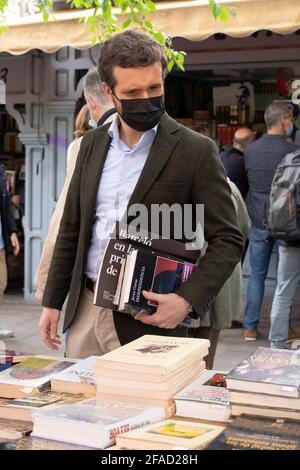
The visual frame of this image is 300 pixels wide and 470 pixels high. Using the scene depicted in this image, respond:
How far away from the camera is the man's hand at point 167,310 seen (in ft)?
9.60

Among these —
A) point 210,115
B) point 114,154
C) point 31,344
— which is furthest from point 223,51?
point 114,154

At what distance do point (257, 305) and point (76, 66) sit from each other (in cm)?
355

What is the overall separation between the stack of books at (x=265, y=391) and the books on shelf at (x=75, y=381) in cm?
48

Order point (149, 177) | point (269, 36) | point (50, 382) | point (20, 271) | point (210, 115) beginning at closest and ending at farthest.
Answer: point (50, 382)
point (149, 177)
point (269, 36)
point (210, 115)
point (20, 271)

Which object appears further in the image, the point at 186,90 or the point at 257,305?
the point at 186,90

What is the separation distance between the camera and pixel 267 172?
777 cm

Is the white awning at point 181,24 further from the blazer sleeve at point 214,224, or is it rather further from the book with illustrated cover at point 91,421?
A: the book with illustrated cover at point 91,421

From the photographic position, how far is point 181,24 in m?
7.45

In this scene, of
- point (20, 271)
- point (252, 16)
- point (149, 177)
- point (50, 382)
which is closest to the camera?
point (50, 382)

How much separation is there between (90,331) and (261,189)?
4.86 m

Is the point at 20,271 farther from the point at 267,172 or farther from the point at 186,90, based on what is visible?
the point at 267,172

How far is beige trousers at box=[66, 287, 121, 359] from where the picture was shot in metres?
3.20

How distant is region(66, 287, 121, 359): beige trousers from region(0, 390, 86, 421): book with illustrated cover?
2.00 ft

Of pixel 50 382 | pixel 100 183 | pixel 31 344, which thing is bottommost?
pixel 31 344
